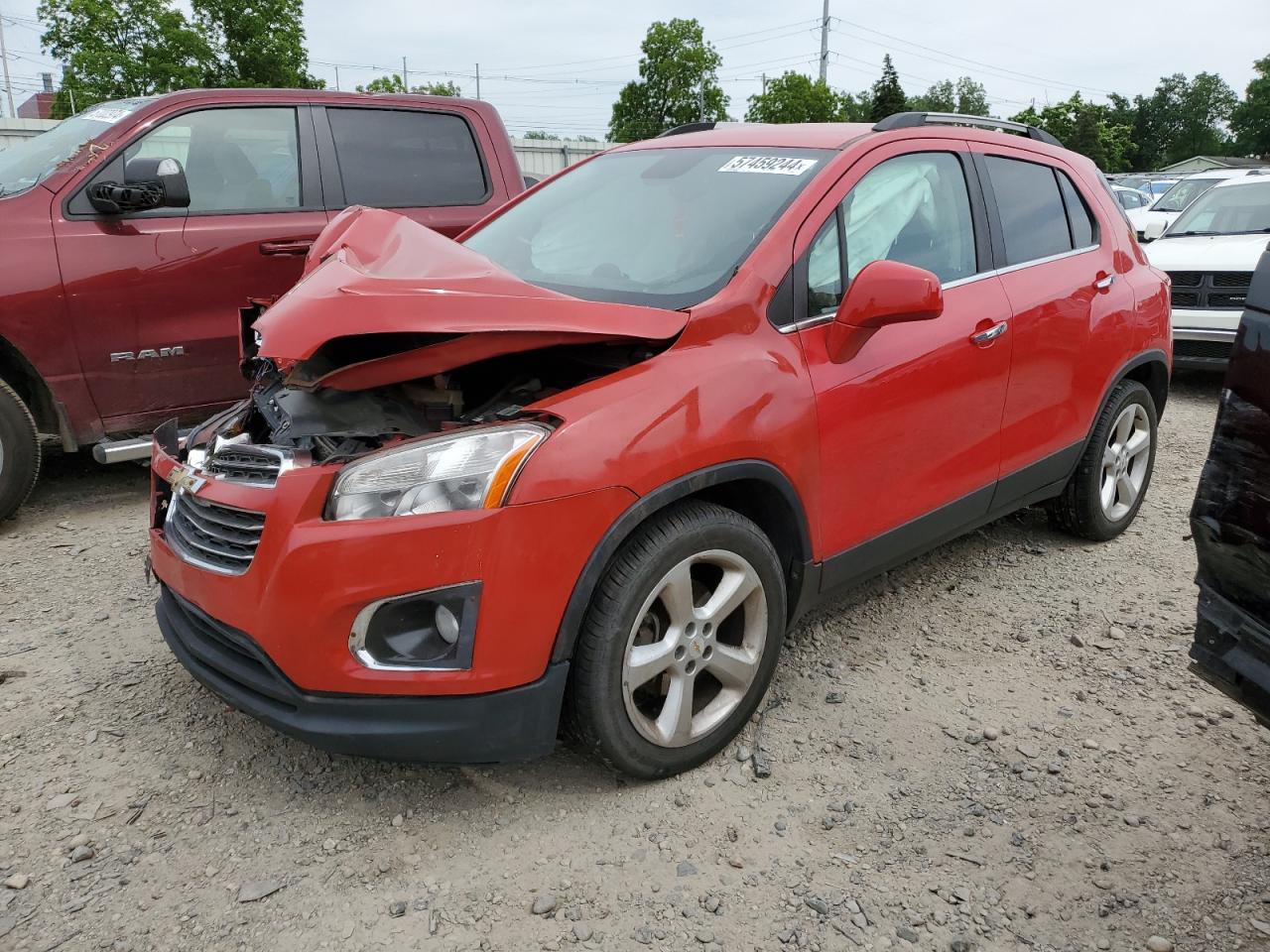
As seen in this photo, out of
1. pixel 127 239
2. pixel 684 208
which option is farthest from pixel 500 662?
pixel 127 239

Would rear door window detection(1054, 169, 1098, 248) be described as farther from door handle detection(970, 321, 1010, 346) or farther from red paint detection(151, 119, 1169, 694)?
door handle detection(970, 321, 1010, 346)

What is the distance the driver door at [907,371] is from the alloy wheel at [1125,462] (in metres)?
1.10

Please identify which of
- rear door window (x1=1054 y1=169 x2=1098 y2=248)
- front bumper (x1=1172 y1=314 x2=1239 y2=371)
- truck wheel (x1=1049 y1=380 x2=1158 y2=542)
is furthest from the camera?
front bumper (x1=1172 y1=314 x2=1239 y2=371)

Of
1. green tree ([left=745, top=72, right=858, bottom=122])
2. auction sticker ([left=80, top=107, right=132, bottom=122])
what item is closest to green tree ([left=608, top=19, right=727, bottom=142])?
green tree ([left=745, top=72, right=858, bottom=122])

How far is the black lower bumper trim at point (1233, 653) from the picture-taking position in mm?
1941

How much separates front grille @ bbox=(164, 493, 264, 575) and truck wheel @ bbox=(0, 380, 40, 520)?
2.30m

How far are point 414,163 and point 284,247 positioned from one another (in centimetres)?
105

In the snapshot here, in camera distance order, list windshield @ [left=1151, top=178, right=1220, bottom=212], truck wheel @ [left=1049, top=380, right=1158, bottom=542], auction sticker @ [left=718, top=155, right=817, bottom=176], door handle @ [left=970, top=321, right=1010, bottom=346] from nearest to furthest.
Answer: auction sticker @ [left=718, top=155, right=817, bottom=176]
door handle @ [left=970, top=321, right=1010, bottom=346]
truck wheel @ [left=1049, top=380, right=1158, bottom=542]
windshield @ [left=1151, top=178, right=1220, bottom=212]

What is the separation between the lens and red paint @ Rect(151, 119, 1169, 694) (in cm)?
216

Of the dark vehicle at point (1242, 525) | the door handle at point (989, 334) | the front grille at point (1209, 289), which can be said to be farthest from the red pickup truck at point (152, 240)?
the front grille at point (1209, 289)

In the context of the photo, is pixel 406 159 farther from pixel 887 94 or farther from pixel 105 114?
pixel 887 94

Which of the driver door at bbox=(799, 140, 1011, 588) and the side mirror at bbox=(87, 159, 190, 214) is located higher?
the side mirror at bbox=(87, 159, 190, 214)

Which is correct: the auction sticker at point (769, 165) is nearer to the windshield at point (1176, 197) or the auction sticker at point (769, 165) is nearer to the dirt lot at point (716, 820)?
the dirt lot at point (716, 820)

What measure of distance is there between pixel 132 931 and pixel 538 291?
68.5 inches
